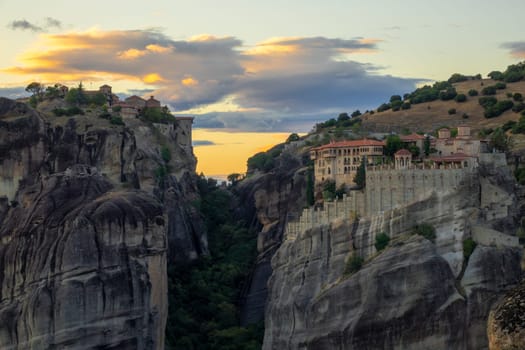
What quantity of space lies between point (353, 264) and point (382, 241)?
3006 millimetres

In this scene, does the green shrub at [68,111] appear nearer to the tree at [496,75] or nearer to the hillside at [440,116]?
the hillside at [440,116]

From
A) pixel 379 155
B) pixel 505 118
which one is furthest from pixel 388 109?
pixel 379 155

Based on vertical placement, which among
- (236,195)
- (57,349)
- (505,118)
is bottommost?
(57,349)

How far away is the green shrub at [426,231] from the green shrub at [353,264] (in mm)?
5226

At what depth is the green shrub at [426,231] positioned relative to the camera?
223 ft

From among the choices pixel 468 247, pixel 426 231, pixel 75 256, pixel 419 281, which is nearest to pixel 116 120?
pixel 75 256

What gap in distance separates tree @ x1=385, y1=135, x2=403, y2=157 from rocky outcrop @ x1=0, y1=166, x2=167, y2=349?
19.2 meters

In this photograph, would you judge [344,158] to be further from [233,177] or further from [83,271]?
[233,177]

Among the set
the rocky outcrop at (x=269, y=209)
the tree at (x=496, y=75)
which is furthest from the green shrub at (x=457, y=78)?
the rocky outcrop at (x=269, y=209)

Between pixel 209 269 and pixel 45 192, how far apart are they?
880 inches

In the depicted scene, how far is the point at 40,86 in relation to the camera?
120062mm

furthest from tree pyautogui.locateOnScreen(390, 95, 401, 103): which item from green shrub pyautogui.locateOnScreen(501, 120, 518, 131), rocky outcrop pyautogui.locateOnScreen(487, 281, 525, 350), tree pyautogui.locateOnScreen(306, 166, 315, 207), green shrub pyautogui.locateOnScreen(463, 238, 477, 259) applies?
rocky outcrop pyautogui.locateOnScreen(487, 281, 525, 350)

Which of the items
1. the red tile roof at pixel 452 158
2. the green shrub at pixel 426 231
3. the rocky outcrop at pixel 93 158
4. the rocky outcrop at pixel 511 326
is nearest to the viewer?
the rocky outcrop at pixel 511 326

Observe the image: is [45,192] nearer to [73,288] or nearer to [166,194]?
[73,288]
